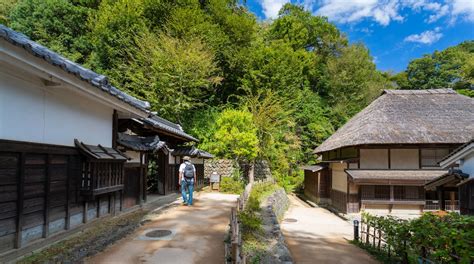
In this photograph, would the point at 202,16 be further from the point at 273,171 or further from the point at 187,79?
the point at 273,171

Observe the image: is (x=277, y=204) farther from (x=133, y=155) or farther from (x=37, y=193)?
(x=37, y=193)

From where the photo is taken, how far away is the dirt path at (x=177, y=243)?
19.0ft

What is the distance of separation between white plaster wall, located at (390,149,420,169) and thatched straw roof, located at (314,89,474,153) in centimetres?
110

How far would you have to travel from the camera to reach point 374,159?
18312mm

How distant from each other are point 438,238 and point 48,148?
7.79 meters

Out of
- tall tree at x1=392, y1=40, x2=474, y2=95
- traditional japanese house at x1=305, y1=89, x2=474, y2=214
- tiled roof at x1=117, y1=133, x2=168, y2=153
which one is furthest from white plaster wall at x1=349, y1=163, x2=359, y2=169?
tall tree at x1=392, y1=40, x2=474, y2=95

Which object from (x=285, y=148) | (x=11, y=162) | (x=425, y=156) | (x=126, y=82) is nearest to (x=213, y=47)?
(x=126, y=82)

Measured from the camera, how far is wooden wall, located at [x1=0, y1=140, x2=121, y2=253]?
511 cm

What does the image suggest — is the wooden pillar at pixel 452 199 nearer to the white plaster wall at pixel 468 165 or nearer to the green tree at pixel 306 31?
the white plaster wall at pixel 468 165

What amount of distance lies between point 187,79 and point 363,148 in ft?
44.0

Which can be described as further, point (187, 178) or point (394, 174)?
point (394, 174)

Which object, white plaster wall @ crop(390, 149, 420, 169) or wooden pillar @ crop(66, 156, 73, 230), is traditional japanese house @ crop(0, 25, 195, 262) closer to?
wooden pillar @ crop(66, 156, 73, 230)

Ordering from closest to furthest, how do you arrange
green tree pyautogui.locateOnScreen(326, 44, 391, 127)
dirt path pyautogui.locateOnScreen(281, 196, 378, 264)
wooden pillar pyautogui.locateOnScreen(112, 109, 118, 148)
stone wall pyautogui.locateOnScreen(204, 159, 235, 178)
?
wooden pillar pyautogui.locateOnScreen(112, 109, 118, 148) → dirt path pyautogui.locateOnScreen(281, 196, 378, 264) → stone wall pyautogui.locateOnScreen(204, 159, 235, 178) → green tree pyautogui.locateOnScreen(326, 44, 391, 127)

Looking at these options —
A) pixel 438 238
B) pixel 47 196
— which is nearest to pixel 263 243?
pixel 438 238
